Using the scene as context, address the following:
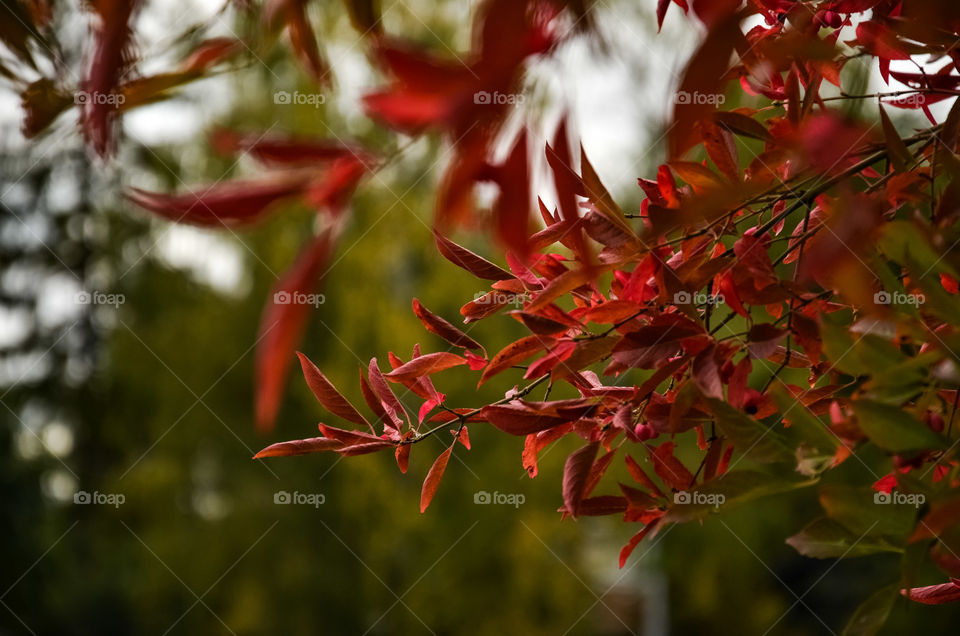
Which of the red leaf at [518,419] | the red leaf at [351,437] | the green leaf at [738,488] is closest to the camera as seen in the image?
the green leaf at [738,488]

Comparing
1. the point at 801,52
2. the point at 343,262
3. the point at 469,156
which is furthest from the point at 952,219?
the point at 343,262

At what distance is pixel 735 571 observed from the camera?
23.7 ft

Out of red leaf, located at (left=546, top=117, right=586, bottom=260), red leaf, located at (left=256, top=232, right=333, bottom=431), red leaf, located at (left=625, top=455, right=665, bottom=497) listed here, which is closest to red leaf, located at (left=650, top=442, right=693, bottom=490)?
red leaf, located at (left=625, top=455, right=665, bottom=497)

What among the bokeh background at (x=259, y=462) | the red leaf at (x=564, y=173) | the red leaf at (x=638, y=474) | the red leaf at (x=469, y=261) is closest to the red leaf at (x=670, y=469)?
the red leaf at (x=638, y=474)

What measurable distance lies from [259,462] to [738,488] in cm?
659

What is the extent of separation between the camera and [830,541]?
2.20ft

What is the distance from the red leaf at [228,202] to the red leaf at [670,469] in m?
0.60

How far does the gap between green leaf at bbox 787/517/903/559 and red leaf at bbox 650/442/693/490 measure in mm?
187

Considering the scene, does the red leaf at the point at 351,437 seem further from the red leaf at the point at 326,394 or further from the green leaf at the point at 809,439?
the green leaf at the point at 809,439

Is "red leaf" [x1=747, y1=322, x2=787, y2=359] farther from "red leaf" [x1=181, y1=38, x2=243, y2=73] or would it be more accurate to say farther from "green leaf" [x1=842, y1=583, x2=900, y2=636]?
"red leaf" [x1=181, y1=38, x2=243, y2=73]

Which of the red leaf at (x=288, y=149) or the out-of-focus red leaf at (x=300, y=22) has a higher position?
the out-of-focus red leaf at (x=300, y=22)

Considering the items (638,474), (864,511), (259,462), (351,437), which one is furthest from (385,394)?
(259,462)

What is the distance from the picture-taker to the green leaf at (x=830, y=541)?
2.19 ft

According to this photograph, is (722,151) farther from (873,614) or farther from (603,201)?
(873,614)
